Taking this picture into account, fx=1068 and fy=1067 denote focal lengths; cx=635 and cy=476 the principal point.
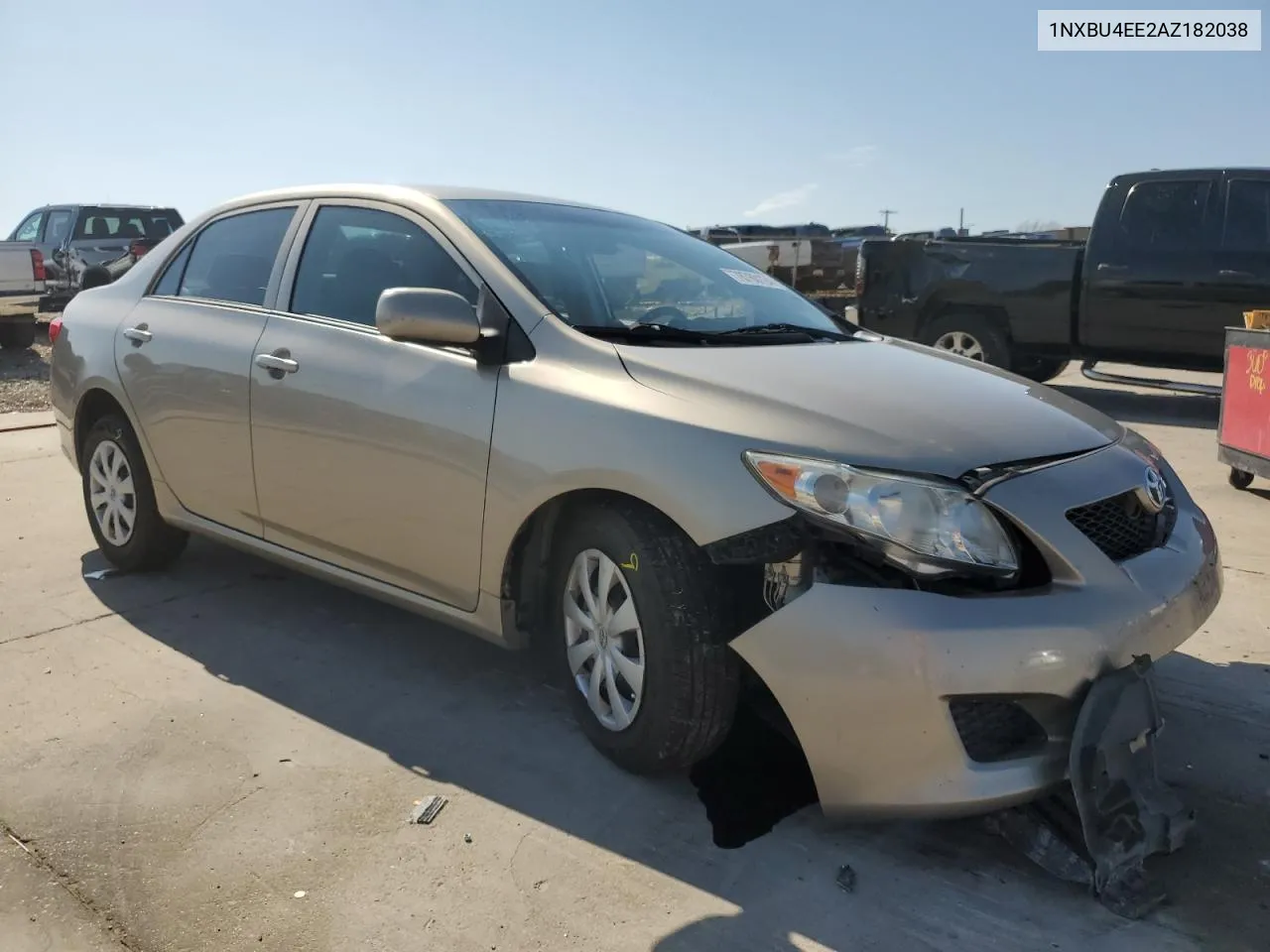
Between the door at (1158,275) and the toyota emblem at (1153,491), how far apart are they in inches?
261

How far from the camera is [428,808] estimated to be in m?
2.87

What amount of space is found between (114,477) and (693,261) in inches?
108

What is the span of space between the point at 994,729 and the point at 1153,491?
941 mm

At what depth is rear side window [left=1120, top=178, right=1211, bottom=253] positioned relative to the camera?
349 inches

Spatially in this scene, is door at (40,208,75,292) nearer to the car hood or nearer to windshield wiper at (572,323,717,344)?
windshield wiper at (572,323,717,344)

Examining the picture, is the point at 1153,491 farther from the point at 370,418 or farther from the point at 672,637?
the point at 370,418

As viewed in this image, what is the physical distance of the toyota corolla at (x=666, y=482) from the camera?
7.91 feet

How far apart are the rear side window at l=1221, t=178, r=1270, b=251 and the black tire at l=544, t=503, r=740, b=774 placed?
7.88 metres

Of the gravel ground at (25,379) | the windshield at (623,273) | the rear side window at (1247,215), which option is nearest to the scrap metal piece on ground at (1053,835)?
the windshield at (623,273)

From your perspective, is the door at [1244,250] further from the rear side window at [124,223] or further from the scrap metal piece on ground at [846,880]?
the rear side window at [124,223]

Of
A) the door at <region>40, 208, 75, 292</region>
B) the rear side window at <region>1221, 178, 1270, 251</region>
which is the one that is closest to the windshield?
the rear side window at <region>1221, 178, 1270, 251</region>

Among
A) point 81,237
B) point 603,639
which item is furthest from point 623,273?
point 81,237

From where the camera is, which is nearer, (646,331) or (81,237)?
(646,331)

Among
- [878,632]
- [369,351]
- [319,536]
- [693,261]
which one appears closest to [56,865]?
[319,536]
